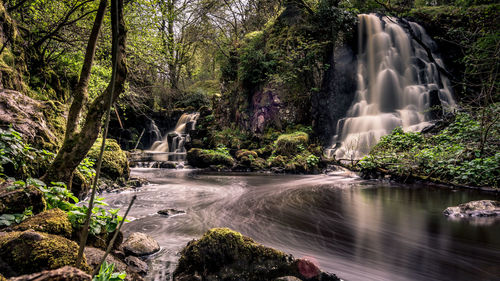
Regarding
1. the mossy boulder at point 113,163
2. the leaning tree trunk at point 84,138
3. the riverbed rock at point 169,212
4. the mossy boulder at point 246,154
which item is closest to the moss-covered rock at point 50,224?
the leaning tree trunk at point 84,138

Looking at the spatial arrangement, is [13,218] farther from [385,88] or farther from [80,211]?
[385,88]

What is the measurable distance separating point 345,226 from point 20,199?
480 cm

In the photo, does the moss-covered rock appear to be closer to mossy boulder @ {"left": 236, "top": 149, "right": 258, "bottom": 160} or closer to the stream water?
the stream water

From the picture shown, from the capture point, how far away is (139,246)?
3201 mm

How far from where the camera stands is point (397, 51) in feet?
46.5

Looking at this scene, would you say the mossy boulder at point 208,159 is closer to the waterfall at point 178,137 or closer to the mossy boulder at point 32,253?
the waterfall at point 178,137

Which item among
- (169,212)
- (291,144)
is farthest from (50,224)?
(291,144)

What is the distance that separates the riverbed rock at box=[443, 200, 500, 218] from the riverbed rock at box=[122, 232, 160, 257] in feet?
17.8

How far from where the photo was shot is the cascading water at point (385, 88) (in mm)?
12031

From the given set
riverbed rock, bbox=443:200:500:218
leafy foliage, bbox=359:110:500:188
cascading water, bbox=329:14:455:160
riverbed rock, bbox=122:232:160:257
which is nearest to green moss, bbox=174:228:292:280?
riverbed rock, bbox=122:232:160:257

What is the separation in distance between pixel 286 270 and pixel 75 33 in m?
6.48

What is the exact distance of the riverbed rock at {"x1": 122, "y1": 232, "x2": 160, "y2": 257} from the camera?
10.2ft

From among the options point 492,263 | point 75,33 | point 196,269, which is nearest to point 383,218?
point 492,263

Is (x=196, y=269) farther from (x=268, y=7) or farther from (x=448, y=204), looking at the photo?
(x=268, y=7)
